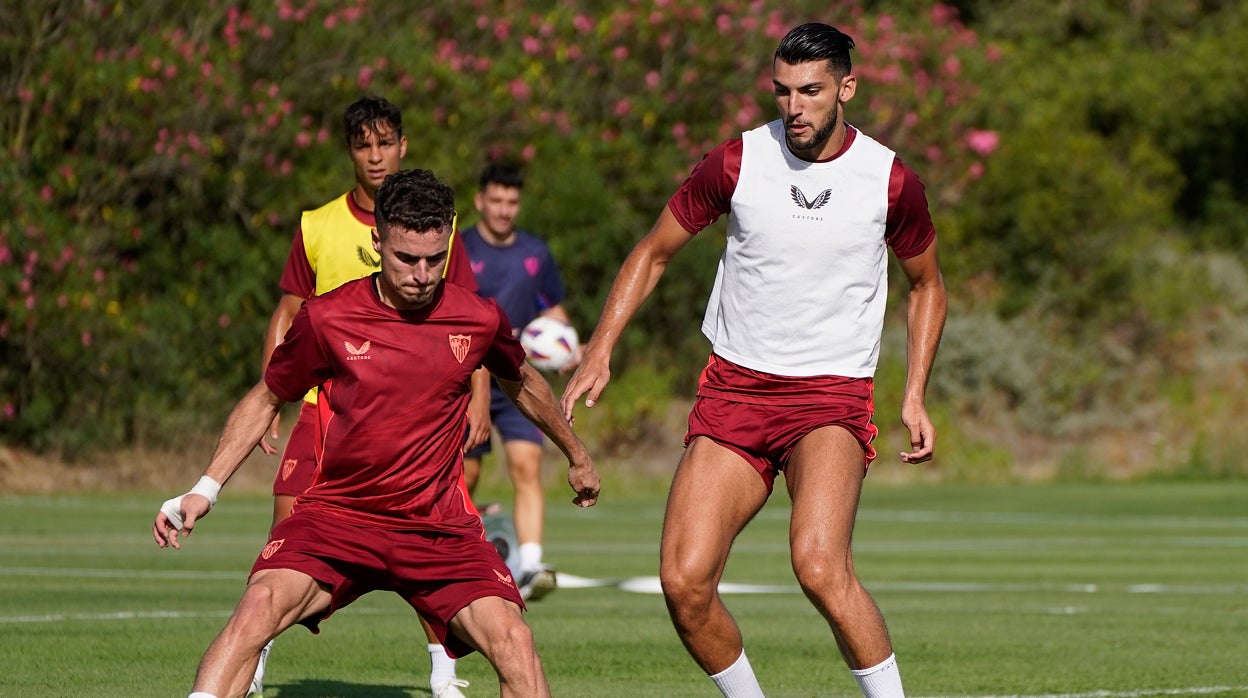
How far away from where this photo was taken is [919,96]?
2823cm

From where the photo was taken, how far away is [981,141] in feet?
93.9

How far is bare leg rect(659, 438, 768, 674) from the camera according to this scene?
6.70 meters

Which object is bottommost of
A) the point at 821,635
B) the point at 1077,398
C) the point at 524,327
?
the point at 1077,398

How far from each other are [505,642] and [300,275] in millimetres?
3152

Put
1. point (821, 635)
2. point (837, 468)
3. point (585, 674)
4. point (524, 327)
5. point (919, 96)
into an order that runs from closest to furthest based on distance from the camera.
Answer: point (837, 468) → point (585, 674) → point (821, 635) → point (524, 327) → point (919, 96)

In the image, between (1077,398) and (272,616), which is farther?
(1077,398)

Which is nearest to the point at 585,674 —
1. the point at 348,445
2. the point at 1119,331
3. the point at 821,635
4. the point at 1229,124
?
the point at 821,635

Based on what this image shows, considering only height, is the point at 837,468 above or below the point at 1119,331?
above

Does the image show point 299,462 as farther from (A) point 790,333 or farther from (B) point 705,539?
(A) point 790,333

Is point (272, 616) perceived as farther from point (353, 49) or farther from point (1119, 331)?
point (1119, 331)

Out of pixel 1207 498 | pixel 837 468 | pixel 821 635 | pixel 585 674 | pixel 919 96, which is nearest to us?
pixel 837 468

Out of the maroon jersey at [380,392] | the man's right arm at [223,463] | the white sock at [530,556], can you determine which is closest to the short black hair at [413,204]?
the maroon jersey at [380,392]

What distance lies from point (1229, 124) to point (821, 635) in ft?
82.4

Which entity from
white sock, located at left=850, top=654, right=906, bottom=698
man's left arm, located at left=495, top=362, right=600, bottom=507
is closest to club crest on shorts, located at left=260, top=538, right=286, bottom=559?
man's left arm, located at left=495, top=362, right=600, bottom=507
